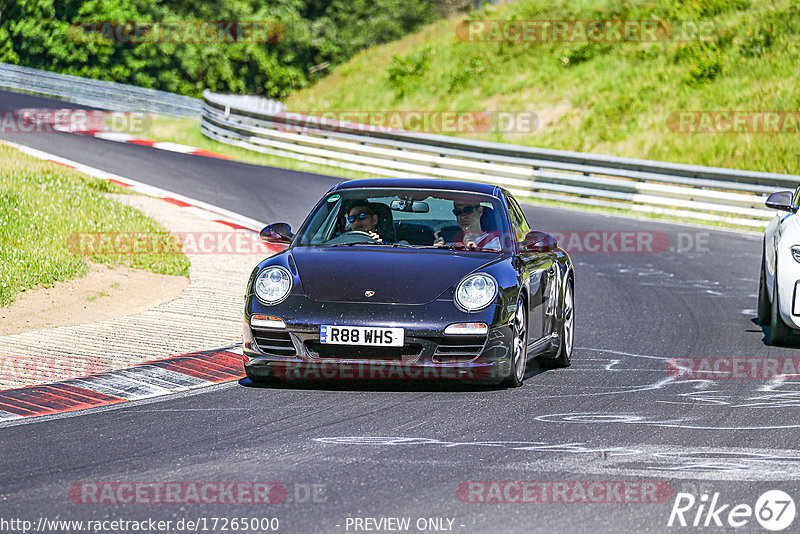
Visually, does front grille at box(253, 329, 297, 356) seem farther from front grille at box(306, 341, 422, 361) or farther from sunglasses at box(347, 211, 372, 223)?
sunglasses at box(347, 211, 372, 223)

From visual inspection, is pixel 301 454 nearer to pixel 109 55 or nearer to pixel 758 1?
pixel 758 1

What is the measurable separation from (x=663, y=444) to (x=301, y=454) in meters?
1.87

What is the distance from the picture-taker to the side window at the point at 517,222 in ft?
29.5

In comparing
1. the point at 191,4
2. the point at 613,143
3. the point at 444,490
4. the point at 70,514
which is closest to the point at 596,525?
the point at 444,490

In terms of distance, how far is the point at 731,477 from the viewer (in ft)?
18.5

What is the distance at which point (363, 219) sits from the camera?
8805 mm

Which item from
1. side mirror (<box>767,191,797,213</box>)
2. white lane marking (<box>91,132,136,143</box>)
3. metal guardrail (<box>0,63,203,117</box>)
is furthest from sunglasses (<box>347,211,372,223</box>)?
metal guardrail (<box>0,63,203,117</box>)

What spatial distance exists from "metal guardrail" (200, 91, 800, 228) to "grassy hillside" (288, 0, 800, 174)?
5.06m

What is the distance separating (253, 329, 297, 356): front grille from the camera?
25.2 feet

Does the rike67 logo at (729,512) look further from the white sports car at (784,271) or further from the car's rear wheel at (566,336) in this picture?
the white sports car at (784,271)

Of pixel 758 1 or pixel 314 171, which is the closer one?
pixel 314 171
